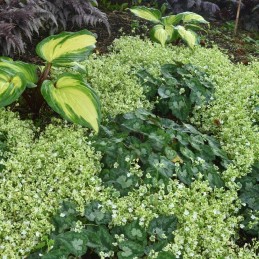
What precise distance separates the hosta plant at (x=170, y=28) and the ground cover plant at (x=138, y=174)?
31.9 inches

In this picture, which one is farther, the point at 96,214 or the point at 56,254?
the point at 96,214

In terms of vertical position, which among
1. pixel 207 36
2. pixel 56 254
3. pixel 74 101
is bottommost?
pixel 207 36

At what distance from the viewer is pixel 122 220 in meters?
2.46

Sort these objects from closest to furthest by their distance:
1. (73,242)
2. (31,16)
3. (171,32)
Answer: (73,242) < (31,16) < (171,32)

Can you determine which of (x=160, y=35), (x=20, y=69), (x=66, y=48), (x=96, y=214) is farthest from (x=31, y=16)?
(x=96, y=214)

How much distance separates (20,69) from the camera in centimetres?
323

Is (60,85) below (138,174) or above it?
above

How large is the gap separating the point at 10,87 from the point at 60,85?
0.36 m

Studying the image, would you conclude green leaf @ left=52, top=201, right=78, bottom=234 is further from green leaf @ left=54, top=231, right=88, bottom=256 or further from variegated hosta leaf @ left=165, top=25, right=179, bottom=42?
variegated hosta leaf @ left=165, top=25, right=179, bottom=42

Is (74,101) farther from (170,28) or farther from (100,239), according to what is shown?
(170,28)

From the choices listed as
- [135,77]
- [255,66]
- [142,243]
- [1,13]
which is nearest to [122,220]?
[142,243]

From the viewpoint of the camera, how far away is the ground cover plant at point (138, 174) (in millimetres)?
2377

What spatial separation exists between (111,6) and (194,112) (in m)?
2.95

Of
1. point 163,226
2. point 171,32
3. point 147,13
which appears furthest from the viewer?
point 147,13
